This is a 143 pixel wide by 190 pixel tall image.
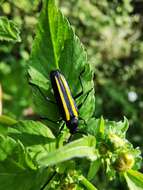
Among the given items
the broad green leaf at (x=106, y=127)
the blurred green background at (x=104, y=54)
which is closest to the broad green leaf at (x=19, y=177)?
the broad green leaf at (x=106, y=127)

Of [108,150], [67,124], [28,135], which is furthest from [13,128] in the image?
[108,150]

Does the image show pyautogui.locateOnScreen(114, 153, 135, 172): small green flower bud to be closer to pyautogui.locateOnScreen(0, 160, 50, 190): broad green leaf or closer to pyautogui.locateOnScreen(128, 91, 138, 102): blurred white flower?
pyautogui.locateOnScreen(0, 160, 50, 190): broad green leaf

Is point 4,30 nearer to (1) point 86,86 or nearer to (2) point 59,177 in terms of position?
(1) point 86,86

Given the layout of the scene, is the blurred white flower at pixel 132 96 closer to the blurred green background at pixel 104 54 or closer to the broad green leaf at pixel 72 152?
the blurred green background at pixel 104 54

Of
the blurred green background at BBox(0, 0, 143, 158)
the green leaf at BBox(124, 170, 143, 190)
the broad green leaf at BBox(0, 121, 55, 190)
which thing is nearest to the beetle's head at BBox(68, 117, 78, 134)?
the broad green leaf at BBox(0, 121, 55, 190)

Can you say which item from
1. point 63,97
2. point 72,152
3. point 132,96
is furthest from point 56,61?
point 132,96
